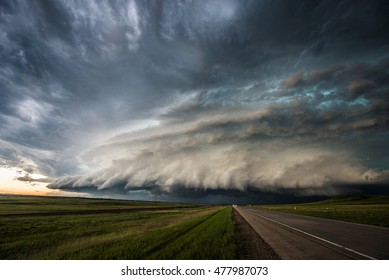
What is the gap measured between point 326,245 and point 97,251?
38.2 ft
